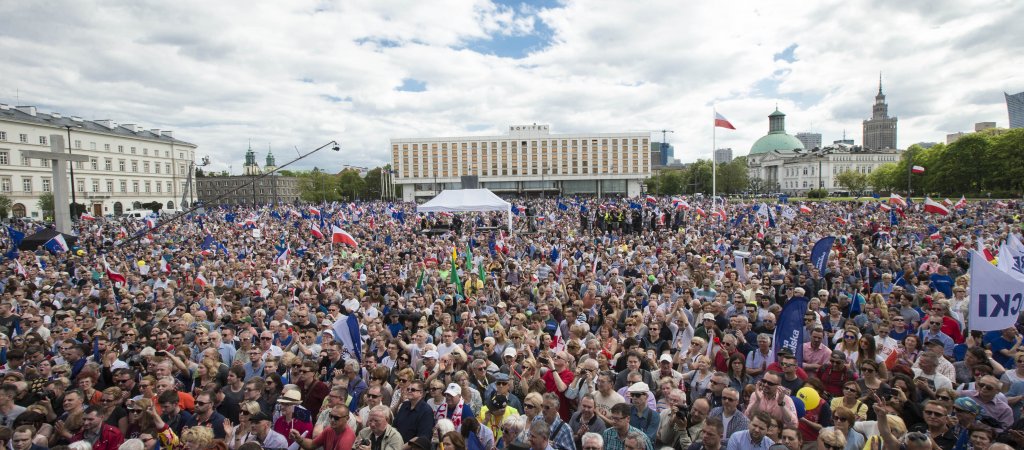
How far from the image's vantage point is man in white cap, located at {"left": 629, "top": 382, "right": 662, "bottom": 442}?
4.91 meters

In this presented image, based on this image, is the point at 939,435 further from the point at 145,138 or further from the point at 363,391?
the point at 145,138

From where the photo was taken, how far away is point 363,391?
5.79 meters

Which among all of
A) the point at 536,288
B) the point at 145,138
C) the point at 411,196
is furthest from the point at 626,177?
the point at 536,288

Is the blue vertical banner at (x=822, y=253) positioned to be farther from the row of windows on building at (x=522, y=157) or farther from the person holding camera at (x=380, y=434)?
the row of windows on building at (x=522, y=157)

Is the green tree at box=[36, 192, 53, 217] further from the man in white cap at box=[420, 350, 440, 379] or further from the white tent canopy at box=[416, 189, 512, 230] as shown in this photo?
the man in white cap at box=[420, 350, 440, 379]

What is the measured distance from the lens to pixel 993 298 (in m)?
6.07

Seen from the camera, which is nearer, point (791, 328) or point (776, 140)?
point (791, 328)

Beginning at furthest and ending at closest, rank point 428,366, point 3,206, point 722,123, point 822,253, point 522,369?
point 3,206, point 722,123, point 822,253, point 428,366, point 522,369

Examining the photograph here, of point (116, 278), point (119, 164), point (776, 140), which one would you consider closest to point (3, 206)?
point (119, 164)

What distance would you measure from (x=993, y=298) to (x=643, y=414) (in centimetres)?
428

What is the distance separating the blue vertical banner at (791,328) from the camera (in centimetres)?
614

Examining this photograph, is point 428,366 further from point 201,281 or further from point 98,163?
point 98,163

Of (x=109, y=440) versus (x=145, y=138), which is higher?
(x=145, y=138)

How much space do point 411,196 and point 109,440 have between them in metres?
111
